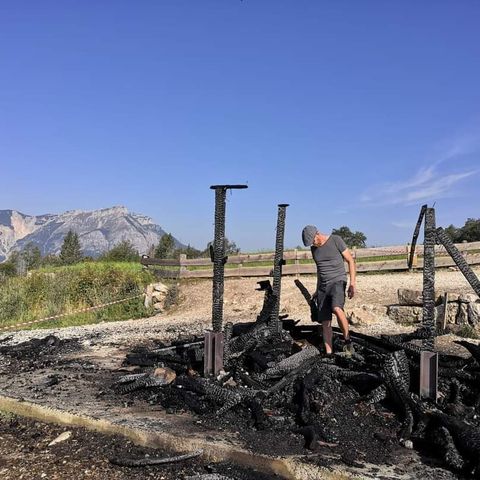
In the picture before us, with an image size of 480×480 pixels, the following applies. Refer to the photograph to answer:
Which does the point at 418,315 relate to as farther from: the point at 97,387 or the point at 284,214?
the point at 97,387

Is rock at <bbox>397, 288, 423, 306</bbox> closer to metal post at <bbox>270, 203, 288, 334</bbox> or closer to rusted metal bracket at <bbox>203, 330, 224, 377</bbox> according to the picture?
metal post at <bbox>270, 203, 288, 334</bbox>

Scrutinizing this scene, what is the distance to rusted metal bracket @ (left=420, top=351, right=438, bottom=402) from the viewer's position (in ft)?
16.7

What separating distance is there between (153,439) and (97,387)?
2086mm

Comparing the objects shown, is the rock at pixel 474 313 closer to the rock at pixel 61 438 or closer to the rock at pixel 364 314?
the rock at pixel 364 314

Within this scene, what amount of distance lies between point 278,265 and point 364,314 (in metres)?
4.19

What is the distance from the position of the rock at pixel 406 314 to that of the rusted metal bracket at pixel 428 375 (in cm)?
596

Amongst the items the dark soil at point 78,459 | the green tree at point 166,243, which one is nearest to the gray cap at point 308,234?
the dark soil at point 78,459

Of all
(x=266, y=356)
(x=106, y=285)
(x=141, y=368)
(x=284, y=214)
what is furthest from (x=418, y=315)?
(x=106, y=285)

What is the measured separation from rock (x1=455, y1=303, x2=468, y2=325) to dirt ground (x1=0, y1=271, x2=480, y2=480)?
101 cm

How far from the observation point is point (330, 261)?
22.9 feet

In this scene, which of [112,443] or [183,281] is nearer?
[112,443]

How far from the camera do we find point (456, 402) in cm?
505

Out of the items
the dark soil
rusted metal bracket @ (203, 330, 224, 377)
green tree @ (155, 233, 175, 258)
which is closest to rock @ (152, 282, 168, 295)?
rusted metal bracket @ (203, 330, 224, 377)

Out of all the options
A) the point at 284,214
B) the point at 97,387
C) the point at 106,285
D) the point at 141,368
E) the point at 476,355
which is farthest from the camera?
the point at 106,285
